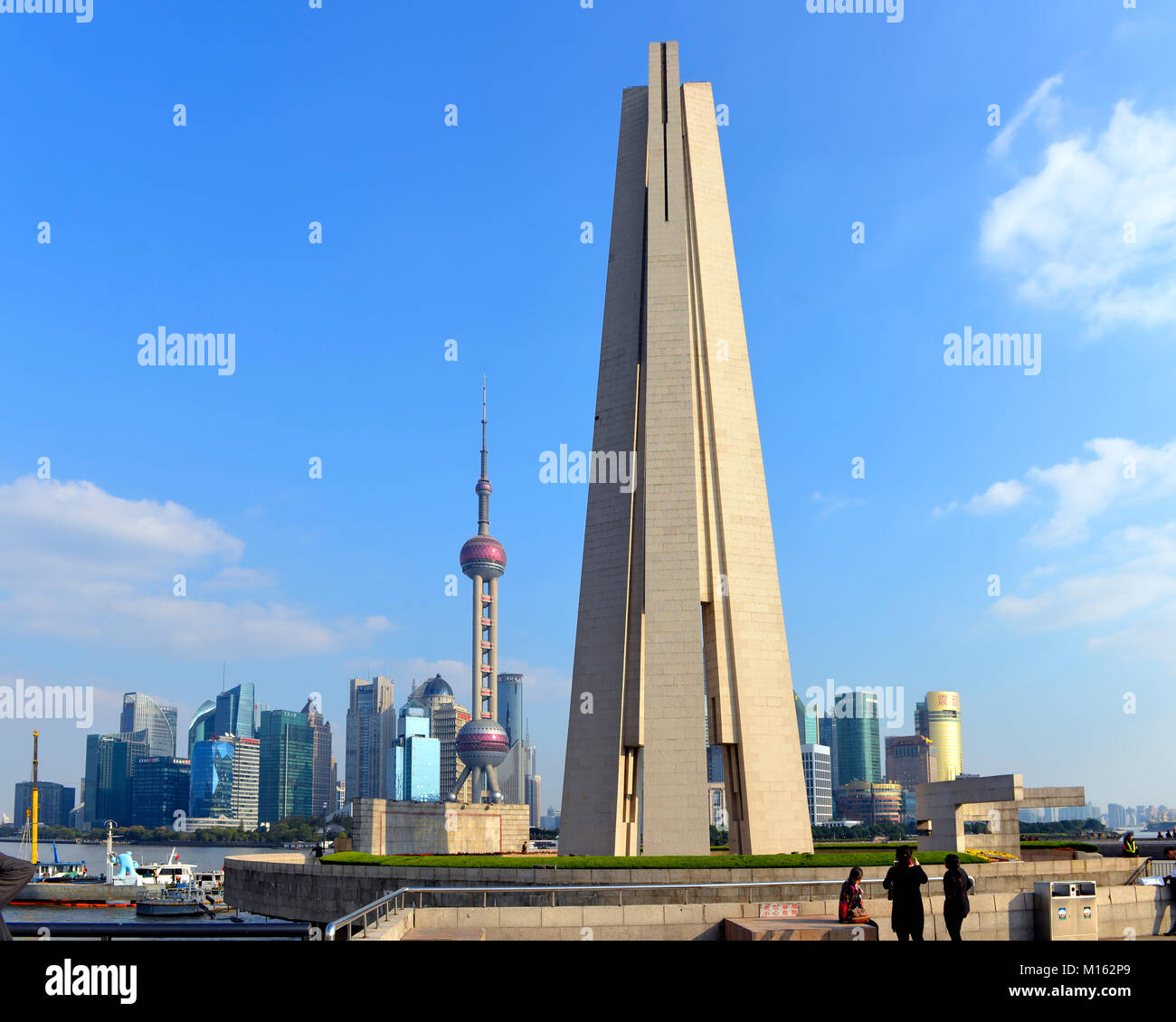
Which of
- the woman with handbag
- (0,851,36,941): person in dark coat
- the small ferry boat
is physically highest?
(0,851,36,941): person in dark coat

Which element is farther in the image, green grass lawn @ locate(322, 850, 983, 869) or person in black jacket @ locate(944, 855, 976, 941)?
green grass lawn @ locate(322, 850, 983, 869)

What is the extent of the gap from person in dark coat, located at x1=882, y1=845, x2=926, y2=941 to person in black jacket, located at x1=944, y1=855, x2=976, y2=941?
50cm

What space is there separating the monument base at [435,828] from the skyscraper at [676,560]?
86.5 feet

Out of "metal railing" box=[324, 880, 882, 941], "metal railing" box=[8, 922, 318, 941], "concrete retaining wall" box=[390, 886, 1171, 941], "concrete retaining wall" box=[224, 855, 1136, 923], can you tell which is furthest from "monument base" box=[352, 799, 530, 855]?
"metal railing" box=[8, 922, 318, 941]

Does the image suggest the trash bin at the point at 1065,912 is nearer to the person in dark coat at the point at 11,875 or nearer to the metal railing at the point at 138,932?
the metal railing at the point at 138,932

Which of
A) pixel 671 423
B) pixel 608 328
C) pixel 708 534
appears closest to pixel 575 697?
pixel 708 534

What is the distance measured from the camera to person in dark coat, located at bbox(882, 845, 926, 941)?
1406 centimetres

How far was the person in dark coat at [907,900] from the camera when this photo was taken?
14.1m

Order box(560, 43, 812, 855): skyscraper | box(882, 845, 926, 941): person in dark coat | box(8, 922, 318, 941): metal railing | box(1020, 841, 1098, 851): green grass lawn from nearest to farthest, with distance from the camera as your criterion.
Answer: box(8, 922, 318, 941): metal railing, box(882, 845, 926, 941): person in dark coat, box(560, 43, 812, 855): skyscraper, box(1020, 841, 1098, 851): green grass lawn

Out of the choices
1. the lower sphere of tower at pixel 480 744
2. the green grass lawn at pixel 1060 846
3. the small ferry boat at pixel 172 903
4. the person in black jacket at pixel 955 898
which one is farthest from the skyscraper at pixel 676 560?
the lower sphere of tower at pixel 480 744

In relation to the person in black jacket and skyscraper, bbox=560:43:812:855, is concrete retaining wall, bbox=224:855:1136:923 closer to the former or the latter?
skyscraper, bbox=560:43:812:855
